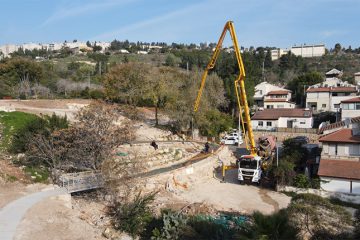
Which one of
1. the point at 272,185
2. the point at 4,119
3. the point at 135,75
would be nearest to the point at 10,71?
the point at 135,75

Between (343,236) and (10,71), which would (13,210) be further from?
(10,71)

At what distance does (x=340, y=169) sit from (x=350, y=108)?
2615cm

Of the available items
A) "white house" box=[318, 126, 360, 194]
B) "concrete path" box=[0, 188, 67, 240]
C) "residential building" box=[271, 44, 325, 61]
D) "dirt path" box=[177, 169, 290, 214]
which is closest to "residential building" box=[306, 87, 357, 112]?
"white house" box=[318, 126, 360, 194]

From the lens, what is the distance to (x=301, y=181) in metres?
31.1

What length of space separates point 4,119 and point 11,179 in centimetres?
1753

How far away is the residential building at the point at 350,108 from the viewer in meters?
52.6

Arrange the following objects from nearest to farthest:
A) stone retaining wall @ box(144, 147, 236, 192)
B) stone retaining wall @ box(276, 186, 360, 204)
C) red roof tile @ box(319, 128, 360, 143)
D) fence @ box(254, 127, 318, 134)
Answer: stone retaining wall @ box(276, 186, 360, 204) < stone retaining wall @ box(144, 147, 236, 192) < red roof tile @ box(319, 128, 360, 143) < fence @ box(254, 127, 318, 134)

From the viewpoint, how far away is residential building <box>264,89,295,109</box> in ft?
244

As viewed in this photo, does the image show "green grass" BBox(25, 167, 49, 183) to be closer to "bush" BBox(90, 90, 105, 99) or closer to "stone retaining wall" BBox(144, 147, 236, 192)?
"stone retaining wall" BBox(144, 147, 236, 192)

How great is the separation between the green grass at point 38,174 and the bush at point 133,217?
19.9ft

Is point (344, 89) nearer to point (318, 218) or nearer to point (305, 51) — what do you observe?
point (318, 218)

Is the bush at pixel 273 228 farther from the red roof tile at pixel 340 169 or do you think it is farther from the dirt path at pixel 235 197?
the red roof tile at pixel 340 169

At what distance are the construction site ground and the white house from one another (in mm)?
3988

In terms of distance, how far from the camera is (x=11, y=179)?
24453mm
